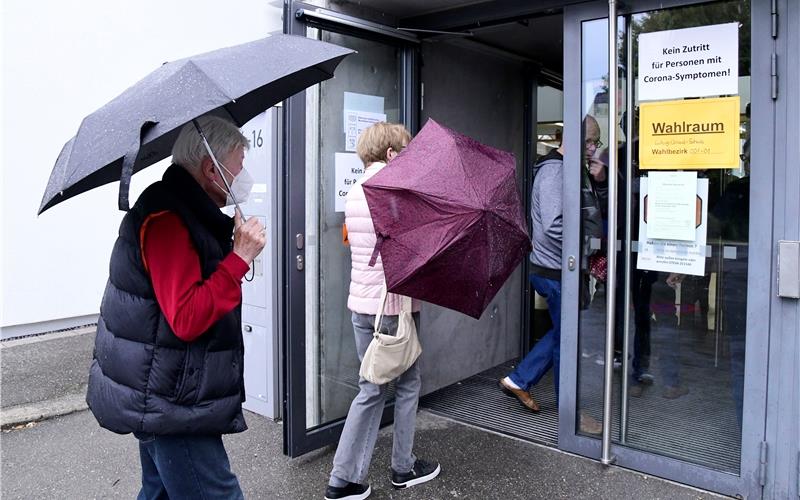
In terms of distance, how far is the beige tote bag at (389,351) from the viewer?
10.6ft

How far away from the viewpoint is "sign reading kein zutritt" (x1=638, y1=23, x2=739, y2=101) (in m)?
3.34

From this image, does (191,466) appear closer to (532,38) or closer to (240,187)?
(240,187)

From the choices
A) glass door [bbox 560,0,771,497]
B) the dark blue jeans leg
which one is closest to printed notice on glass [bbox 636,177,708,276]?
glass door [bbox 560,0,771,497]

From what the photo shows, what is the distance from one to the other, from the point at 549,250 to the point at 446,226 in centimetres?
169

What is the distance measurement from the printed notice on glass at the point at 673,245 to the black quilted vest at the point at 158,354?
242cm

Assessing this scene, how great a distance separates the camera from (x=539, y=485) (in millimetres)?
3650

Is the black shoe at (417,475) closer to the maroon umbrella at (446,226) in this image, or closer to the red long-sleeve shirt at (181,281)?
the maroon umbrella at (446,226)

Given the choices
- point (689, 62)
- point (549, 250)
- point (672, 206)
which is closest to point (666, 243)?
point (672, 206)

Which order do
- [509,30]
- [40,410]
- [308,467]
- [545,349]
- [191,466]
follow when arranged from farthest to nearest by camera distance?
1. [509,30]
2. [40,410]
3. [545,349]
4. [308,467]
5. [191,466]

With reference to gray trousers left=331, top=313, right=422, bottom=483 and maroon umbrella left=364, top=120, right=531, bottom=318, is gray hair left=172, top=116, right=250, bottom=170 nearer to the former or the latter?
maroon umbrella left=364, top=120, right=531, bottom=318

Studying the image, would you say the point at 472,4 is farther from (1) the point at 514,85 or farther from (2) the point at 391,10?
(1) the point at 514,85

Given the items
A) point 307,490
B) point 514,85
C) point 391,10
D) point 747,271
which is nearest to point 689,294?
point 747,271

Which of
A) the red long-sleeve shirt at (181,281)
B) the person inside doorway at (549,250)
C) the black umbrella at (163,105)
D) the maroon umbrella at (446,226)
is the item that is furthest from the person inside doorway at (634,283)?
the red long-sleeve shirt at (181,281)

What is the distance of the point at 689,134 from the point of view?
346 centimetres
